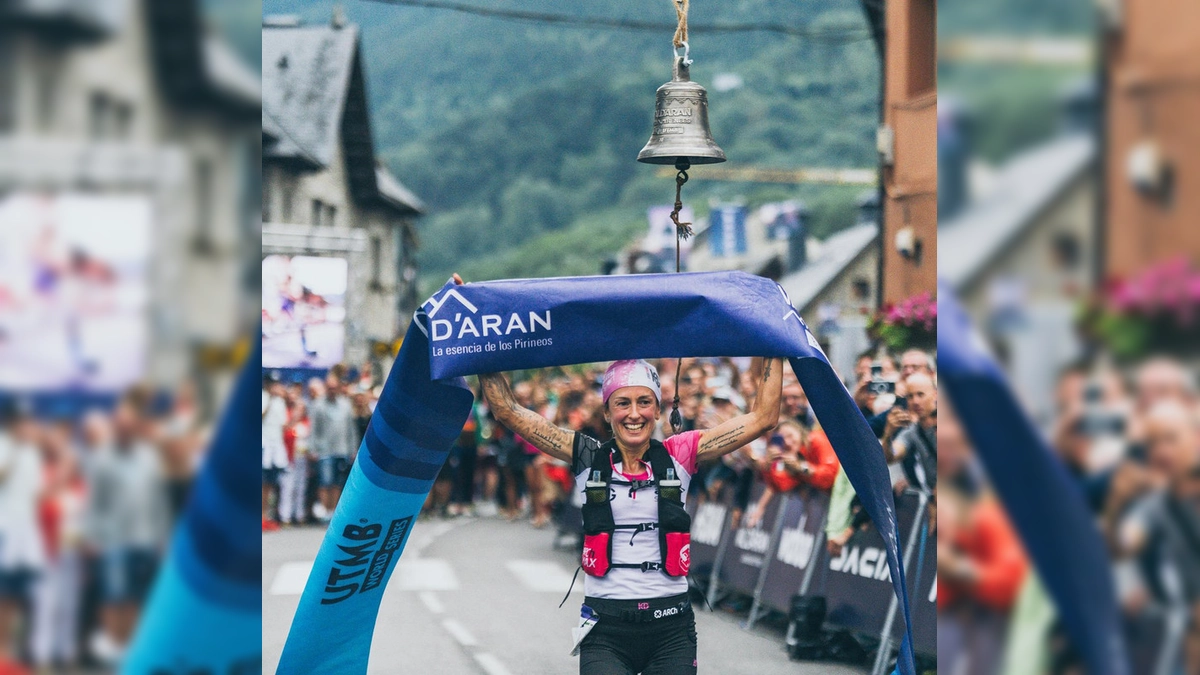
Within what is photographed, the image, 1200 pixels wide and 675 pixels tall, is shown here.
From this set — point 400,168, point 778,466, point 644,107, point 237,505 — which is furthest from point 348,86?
point 644,107

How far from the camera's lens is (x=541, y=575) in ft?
48.2

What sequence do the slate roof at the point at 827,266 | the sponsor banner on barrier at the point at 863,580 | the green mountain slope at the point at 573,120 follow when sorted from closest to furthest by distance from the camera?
the sponsor banner on barrier at the point at 863,580, the slate roof at the point at 827,266, the green mountain slope at the point at 573,120

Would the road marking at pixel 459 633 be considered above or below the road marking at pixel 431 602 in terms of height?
above

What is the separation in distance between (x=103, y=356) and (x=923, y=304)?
13.9 m

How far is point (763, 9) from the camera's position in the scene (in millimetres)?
150500

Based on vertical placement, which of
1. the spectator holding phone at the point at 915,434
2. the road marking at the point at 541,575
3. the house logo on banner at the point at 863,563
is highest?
the spectator holding phone at the point at 915,434

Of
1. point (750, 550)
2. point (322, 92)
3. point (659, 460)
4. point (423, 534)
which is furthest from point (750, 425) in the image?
point (322, 92)

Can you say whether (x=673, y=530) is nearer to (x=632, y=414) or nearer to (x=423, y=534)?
(x=632, y=414)

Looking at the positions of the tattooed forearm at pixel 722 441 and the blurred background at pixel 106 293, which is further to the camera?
the tattooed forearm at pixel 722 441

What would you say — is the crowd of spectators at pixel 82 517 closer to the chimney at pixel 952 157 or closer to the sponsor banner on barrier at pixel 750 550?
the chimney at pixel 952 157

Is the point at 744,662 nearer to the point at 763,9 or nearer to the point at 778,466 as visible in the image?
the point at 778,466

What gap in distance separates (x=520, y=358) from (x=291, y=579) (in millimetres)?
9123

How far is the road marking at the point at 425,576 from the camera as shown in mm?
13664

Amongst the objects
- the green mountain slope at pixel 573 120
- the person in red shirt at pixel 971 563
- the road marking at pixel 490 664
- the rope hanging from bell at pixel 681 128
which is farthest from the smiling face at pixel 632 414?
the green mountain slope at pixel 573 120
